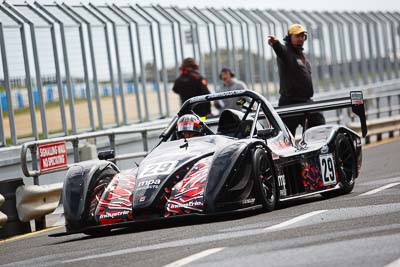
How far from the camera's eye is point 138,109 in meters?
24.7

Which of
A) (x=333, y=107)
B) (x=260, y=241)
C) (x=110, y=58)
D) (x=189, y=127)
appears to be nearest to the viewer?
(x=260, y=241)

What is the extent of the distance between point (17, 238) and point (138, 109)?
11.1 metres

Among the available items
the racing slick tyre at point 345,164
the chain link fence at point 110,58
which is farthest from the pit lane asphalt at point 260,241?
the chain link fence at point 110,58

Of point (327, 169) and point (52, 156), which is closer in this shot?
point (327, 169)

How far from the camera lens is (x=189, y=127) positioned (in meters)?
13.0

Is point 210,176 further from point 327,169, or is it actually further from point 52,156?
point 52,156

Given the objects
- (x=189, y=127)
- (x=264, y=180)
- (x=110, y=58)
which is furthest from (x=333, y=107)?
(x=110, y=58)

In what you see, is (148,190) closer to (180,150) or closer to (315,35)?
(180,150)

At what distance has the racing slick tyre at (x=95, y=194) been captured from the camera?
39.3ft

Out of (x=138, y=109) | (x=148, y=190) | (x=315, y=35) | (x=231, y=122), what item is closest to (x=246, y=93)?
(x=231, y=122)

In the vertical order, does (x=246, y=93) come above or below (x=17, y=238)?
above

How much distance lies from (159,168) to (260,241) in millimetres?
2658

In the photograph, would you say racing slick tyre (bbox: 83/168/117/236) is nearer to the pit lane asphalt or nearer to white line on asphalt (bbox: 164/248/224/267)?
the pit lane asphalt

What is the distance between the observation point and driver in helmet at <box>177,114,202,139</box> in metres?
13.0
